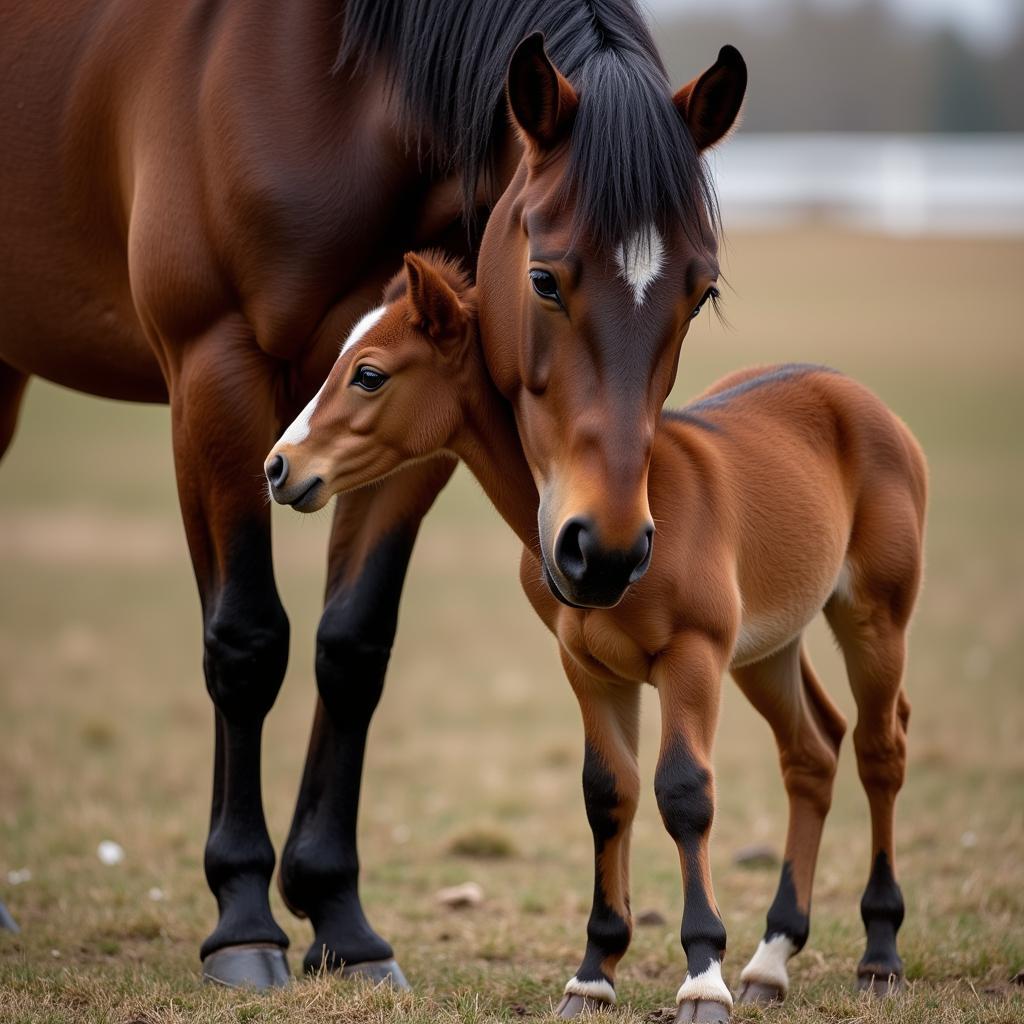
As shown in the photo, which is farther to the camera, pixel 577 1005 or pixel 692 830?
pixel 577 1005

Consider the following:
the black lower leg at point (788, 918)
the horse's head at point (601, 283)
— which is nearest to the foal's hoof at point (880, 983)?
the black lower leg at point (788, 918)

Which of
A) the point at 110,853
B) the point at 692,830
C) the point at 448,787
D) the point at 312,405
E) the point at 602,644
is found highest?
the point at 312,405

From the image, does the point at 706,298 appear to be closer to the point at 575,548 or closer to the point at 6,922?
the point at 575,548

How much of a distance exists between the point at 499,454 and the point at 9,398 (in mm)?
3087

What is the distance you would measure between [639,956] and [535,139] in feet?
8.68

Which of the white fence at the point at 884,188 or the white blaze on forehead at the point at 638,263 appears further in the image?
the white fence at the point at 884,188

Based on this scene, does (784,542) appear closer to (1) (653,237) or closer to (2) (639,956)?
(1) (653,237)

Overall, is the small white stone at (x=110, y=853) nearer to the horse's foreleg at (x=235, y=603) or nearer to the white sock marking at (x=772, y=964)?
the horse's foreleg at (x=235, y=603)

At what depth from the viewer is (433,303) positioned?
152 inches

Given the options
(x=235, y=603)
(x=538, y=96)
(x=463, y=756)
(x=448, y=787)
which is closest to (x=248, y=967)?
(x=235, y=603)

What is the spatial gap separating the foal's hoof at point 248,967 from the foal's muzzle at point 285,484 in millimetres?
1427

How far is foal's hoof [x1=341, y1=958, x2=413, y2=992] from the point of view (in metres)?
4.44

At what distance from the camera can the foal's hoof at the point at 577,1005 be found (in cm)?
395

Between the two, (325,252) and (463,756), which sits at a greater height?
(325,252)
